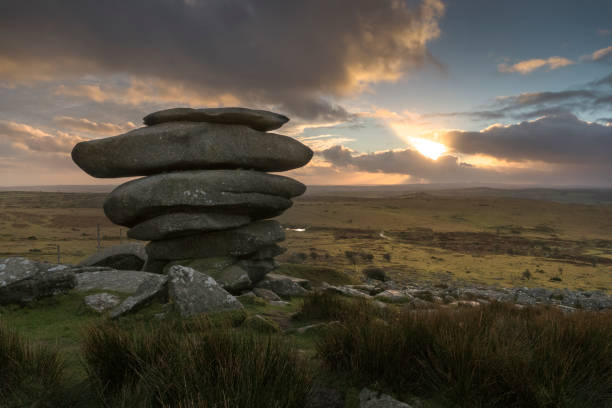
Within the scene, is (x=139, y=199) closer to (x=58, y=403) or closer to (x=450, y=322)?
(x=58, y=403)

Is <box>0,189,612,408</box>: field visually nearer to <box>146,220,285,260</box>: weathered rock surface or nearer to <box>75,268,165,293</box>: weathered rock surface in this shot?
<box>75,268,165,293</box>: weathered rock surface

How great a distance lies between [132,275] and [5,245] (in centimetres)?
4553

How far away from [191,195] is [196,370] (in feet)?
33.7

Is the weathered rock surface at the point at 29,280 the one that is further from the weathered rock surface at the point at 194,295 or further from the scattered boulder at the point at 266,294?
the scattered boulder at the point at 266,294

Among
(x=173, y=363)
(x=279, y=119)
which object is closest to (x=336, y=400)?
(x=173, y=363)

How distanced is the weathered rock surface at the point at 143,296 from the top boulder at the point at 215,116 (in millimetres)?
7332

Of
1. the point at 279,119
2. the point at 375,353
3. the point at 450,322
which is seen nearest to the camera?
the point at 375,353

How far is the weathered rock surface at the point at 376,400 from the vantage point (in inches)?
157

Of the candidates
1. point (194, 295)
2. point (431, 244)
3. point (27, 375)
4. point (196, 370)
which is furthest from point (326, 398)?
point (431, 244)

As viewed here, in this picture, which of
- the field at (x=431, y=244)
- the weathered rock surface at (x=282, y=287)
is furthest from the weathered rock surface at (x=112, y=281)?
the field at (x=431, y=244)

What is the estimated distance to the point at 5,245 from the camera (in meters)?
44.0

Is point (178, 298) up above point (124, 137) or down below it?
below

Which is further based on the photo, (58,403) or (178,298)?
(178,298)

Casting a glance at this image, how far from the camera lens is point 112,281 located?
11.6 meters
